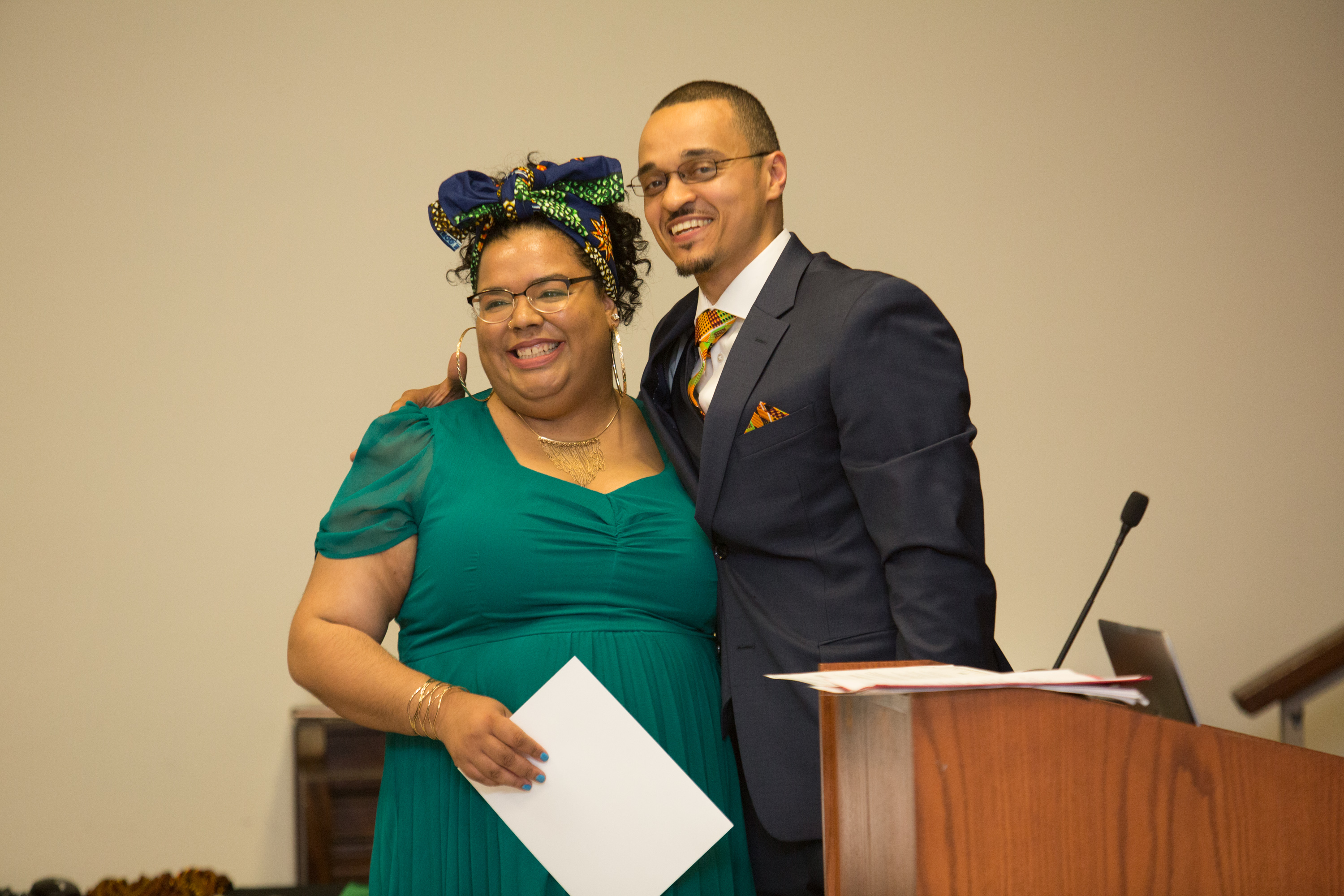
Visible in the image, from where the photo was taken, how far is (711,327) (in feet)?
5.96

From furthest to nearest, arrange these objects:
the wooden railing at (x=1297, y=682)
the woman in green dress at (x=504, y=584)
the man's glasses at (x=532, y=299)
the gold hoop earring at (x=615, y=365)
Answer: the wooden railing at (x=1297, y=682), the gold hoop earring at (x=615, y=365), the man's glasses at (x=532, y=299), the woman in green dress at (x=504, y=584)

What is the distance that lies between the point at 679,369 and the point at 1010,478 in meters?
1.91

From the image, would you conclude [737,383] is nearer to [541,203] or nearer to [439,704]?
[541,203]

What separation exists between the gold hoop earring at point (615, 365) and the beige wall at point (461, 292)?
4.60 feet

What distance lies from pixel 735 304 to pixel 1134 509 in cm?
88

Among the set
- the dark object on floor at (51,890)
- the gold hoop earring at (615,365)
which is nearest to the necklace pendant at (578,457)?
the gold hoop earring at (615,365)

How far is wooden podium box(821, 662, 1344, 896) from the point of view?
0.84m

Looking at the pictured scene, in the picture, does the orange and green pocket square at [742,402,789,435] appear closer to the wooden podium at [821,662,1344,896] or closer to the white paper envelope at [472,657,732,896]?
the white paper envelope at [472,657,732,896]

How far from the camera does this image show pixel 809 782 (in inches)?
61.3

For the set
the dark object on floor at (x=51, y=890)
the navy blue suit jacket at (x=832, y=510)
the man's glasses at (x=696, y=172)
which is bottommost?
the dark object on floor at (x=51, y=890)

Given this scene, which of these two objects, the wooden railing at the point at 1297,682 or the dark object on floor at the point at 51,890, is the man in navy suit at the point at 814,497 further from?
the dark object on floor at the point at 51,890

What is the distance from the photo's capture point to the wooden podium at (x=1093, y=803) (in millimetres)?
836

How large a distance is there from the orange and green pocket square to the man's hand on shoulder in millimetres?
605

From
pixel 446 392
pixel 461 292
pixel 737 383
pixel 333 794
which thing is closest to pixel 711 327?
pixel 737 383
